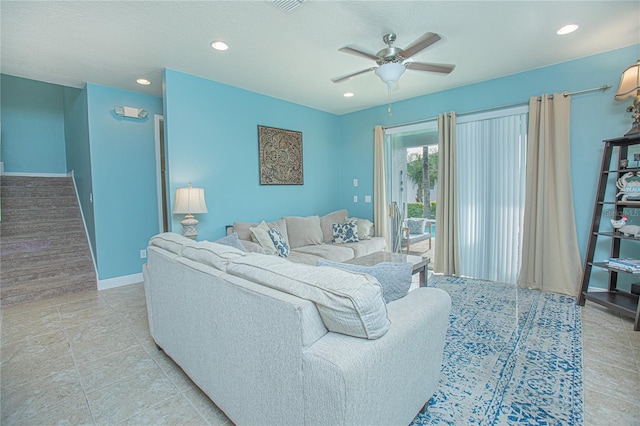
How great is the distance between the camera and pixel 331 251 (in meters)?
3.95

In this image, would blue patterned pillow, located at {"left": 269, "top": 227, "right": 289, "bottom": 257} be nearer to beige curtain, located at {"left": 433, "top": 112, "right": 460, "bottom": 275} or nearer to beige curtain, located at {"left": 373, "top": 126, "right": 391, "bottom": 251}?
beige curtain, located at {"left": 373, "top": 126, "right": 391, "bottom": 251}

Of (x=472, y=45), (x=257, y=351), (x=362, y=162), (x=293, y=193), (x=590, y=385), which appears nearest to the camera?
(x=257, y=351)

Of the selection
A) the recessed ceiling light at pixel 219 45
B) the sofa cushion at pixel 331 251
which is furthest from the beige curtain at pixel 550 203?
the recessed ceiling light at pixel 219 45

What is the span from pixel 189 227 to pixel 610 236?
172 inches

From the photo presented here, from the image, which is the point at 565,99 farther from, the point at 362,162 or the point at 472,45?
the point at 362,162

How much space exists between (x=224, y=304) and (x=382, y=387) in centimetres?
80

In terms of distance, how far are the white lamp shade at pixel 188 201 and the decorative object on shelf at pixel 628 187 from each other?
4294 millimetres

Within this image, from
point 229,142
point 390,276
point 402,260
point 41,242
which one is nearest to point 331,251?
point 402,260

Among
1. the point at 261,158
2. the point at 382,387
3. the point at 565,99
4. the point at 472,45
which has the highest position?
the point at 472,45

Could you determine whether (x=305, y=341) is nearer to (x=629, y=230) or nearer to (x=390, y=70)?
(x=390, y=70)

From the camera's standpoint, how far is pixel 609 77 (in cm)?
308

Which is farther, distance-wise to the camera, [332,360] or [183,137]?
[183,137]

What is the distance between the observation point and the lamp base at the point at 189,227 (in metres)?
3.31

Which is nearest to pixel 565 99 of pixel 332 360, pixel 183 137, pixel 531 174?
pixel 531 174
